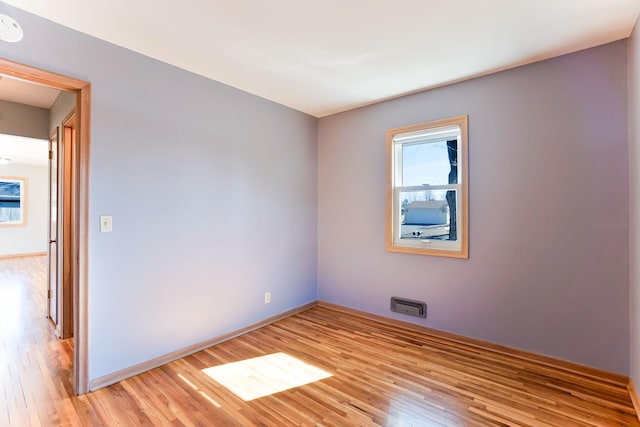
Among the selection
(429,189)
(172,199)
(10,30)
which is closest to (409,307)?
(429,189)

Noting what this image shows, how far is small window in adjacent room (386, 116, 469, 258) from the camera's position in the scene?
9.66 feet

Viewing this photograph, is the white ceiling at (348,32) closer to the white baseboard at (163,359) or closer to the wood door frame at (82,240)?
the wood door frame at (82,240)

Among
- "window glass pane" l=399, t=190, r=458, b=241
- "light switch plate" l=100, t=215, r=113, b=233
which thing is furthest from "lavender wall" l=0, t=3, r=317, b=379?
"window glass pane" l=399, t=190, r=458, b=241

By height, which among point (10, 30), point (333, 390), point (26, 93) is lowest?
point (333, 390)

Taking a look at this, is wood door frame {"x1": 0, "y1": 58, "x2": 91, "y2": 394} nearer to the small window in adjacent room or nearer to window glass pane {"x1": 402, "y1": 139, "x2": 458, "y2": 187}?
the small window in adjacent room

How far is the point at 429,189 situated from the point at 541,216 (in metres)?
1.02

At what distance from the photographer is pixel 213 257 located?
2914mm

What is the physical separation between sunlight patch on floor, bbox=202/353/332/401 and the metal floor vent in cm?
130

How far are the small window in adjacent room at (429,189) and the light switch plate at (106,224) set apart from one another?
8.81 feet

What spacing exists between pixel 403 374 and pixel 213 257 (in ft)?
6.63

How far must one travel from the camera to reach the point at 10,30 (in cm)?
182

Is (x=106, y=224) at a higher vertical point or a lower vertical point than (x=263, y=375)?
higher

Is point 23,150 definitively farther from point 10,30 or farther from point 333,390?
point 333,390

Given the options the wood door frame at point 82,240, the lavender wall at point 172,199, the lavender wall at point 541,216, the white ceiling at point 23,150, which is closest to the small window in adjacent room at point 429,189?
the lavender wall at point 541,216
